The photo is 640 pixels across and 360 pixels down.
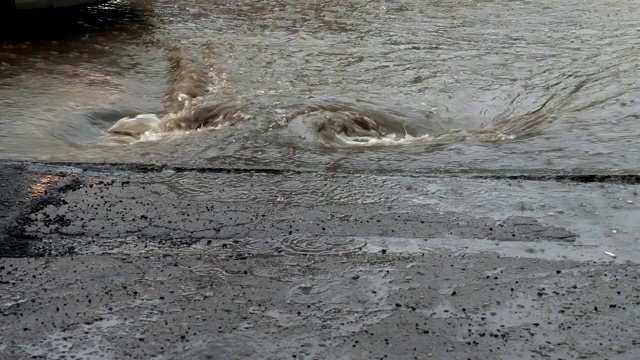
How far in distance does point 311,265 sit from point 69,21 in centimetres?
823

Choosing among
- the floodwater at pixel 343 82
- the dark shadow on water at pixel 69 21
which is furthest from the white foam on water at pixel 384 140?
the dark shadow on water at pixel 69 21

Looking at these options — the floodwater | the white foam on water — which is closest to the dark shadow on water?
the floodwater

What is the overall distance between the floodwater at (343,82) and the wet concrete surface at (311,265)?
0.71 metres

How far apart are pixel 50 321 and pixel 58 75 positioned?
5.64 meters

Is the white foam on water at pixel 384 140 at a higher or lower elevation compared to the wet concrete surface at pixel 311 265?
lower

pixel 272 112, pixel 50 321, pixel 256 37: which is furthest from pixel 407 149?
Answer: pixel 256 37

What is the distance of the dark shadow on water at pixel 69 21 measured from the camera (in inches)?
427

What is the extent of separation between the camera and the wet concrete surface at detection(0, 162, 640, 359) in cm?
413

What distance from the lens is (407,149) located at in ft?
23.6

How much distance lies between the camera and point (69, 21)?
468 inches

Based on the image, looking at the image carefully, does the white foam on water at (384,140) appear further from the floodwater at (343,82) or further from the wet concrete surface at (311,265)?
the wet concrete surface at (311,265)

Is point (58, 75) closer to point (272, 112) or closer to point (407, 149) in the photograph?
point (272, 112)

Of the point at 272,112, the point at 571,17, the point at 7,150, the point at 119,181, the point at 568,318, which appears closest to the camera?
the point at 568,318

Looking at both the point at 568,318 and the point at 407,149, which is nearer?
the point at 568,318
